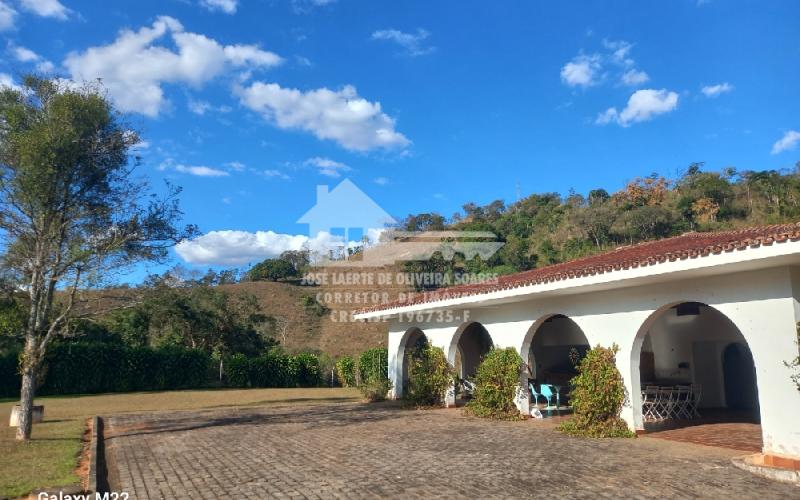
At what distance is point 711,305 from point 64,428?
14.5 metres

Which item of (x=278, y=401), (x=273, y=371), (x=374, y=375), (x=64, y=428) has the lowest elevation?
(x=278, y=401)

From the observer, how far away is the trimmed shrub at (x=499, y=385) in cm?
1368

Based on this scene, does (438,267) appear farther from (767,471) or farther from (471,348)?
(767,471)

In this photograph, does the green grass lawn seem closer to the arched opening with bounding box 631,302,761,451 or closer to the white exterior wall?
the white exterior wall

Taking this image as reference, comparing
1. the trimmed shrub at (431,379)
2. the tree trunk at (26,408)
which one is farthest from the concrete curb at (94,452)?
the trimmed shrub at (431,379)

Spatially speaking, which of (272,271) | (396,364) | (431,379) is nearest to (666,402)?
(431,379)

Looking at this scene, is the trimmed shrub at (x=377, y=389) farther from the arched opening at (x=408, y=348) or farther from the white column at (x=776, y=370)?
the white column at (x=776, y=370)

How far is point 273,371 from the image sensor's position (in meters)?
30.9

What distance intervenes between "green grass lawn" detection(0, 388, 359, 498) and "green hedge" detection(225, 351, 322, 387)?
2.03 metres

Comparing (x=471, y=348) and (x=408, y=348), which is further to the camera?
(x=471, y=348)

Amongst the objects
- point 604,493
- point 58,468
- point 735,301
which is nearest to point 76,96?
point 58,468

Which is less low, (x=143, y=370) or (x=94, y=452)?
(x=143, y=370)

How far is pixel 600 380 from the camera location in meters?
11.0

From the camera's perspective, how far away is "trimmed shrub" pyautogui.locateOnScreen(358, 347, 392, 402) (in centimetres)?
1959
